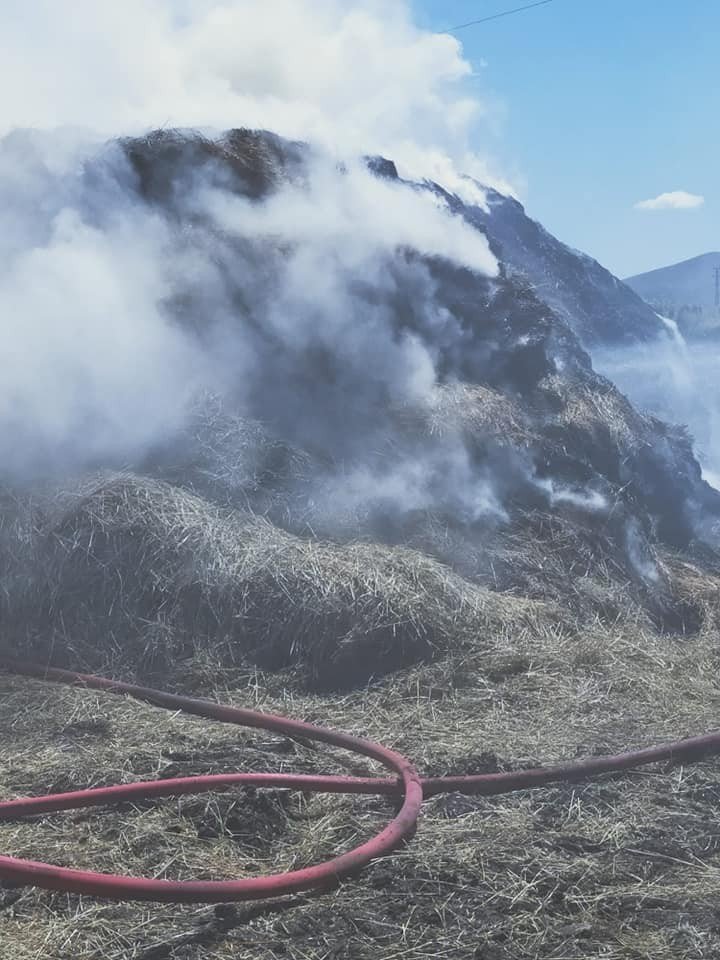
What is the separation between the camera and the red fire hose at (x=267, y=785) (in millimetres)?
2861

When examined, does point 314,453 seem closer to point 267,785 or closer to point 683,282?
point 267,785

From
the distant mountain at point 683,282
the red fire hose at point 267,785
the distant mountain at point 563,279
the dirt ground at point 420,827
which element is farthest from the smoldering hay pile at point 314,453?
the distant mountain at point 683,282

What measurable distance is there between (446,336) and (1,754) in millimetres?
5114

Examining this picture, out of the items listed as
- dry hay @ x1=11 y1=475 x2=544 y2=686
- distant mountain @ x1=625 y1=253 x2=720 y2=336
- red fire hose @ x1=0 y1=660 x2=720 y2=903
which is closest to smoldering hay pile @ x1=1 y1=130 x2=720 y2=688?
dry hay @ x1=11 y1=475 x2=544 y2=686

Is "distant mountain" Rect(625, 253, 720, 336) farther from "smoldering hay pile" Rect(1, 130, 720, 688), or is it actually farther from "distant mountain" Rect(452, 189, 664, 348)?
"smoldering hay pile" Rect(1, 130, 720, 688)

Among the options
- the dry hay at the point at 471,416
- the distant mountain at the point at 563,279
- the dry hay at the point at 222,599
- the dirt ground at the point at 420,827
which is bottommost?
the dirt ground at the point at 420,827

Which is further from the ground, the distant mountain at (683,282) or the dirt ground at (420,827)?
the distant mountain at (683,282)

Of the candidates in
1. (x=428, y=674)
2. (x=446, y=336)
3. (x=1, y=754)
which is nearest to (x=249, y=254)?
(x=446, y=336)

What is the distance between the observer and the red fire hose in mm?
2861

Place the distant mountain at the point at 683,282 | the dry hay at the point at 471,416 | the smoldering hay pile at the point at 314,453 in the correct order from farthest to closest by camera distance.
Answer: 1. the distant mountain at the point at 683,282
2. the dry hay at the point at 471,416
3. the smoldering hay pile at the point at 314,453

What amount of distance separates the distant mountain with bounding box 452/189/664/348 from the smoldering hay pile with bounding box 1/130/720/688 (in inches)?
167

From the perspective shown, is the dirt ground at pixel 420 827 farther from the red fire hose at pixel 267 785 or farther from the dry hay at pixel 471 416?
the dry hay at pixel 471 416

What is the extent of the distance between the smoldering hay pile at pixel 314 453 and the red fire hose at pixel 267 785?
1.97ft

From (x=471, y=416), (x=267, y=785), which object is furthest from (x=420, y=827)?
(x=471, y=416)
